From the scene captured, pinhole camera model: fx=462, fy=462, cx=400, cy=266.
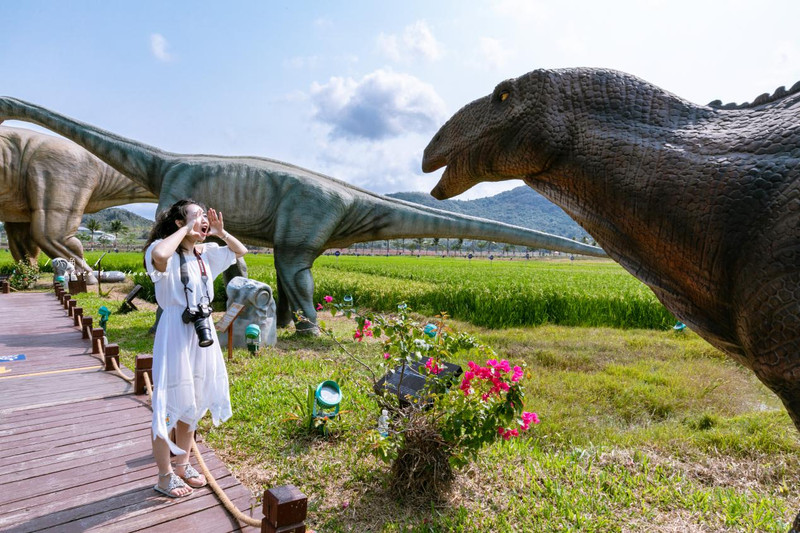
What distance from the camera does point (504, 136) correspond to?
1519 millimetres

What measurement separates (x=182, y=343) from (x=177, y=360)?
0.27 ft

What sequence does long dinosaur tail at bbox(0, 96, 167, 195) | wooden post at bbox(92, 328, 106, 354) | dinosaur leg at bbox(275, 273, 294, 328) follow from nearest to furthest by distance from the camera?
wooden post at bbox(92, 328, 106, 354) < long dinosaur tail at bbox(0, 96, 167, 195) < dinosaur leg at bbox(275, 273, 294, 328)

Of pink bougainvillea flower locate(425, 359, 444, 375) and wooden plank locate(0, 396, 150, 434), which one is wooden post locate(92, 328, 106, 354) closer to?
wooden plank locate(0, 396, 150, 434)

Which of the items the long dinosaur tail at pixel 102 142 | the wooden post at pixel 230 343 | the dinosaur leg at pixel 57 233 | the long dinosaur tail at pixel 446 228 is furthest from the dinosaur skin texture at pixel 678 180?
the dinosaur leg at pixel 57 233

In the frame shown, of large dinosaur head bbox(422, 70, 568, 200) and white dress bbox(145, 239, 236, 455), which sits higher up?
large dinosaur head bbox(422, 70, 568, 200)

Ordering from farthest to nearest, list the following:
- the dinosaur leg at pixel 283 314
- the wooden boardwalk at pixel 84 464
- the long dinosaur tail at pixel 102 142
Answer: the dinosaur leg at pixel 283 314
the long dinosaur tail at pixel 102 142
the wooden boardwalk at pixel 84 464

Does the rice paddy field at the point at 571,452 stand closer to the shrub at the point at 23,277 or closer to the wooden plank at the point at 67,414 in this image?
the wooden plank at the point at 67,414

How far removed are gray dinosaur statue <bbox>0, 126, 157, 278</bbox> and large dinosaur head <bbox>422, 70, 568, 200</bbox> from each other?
1347cm

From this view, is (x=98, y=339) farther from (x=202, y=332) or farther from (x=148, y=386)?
(x=202, y=332)

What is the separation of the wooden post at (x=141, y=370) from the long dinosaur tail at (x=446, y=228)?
13.8 ft

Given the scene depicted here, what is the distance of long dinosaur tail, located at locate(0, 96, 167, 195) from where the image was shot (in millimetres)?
6953

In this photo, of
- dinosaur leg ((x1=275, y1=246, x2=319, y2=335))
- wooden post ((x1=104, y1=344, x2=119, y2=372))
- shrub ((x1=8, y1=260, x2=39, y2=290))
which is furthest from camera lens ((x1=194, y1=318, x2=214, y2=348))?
shrub ((x1=8, y1=260, x2=39, y2=290))

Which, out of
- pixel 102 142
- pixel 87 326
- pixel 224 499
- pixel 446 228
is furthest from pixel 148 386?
pixel 102 142

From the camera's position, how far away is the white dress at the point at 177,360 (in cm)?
221
